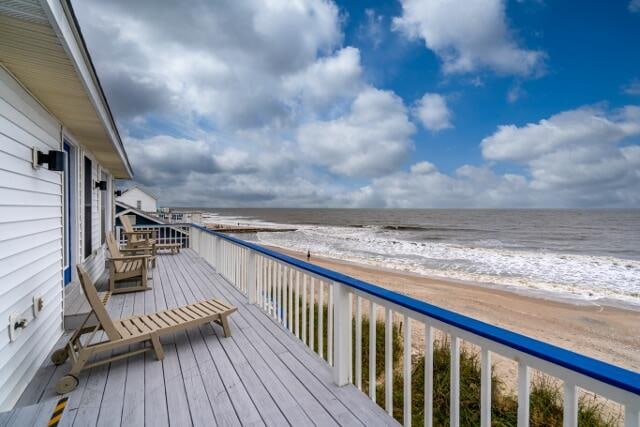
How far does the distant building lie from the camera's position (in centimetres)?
3409

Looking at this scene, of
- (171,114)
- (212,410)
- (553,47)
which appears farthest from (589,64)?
(212,410)

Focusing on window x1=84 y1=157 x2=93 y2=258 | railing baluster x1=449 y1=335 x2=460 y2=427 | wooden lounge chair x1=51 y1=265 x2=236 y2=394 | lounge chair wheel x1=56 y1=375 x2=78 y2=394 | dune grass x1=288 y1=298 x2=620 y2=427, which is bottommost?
dune grass x1=288 y1=298 x2=620 y2=427

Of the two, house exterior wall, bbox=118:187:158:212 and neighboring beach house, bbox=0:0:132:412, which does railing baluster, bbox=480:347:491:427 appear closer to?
neighboring beach house, bbox=0:0:132:412

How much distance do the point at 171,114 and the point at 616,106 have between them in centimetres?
4030

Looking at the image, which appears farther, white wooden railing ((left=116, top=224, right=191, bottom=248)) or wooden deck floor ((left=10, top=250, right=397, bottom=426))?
white wooden railing ((left=116, top=224, right=191, bottom=248))

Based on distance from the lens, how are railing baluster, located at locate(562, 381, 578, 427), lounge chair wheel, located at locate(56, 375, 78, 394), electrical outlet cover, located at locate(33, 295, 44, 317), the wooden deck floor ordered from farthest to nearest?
electrical outlet cover, located at locate(33, 295, 44, 317), lounge chair wheel, located at locate(56, 375, 78, 394), the wooden deck floor, railing baluster, located at locate(562, 381, 578, 427)

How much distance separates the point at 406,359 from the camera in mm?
1823

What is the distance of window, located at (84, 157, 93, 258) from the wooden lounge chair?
10.4 ft

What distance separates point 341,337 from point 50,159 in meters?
2.94

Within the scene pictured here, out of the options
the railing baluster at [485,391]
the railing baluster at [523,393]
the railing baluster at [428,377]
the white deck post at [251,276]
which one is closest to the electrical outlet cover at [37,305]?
the white deck post at [251,276]

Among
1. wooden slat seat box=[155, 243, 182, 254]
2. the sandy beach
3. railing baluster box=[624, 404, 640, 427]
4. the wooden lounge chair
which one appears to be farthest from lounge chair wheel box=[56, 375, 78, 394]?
wooden slat seat box=[155, 243, 182, 254]

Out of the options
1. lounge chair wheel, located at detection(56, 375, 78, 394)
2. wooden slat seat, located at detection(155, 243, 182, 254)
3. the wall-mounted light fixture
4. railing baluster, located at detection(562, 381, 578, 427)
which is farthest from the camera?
wooden slat seat, located at detection(155, 243, 182, 254)

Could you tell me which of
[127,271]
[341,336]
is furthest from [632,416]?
[127,271]

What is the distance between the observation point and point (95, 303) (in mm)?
2373
